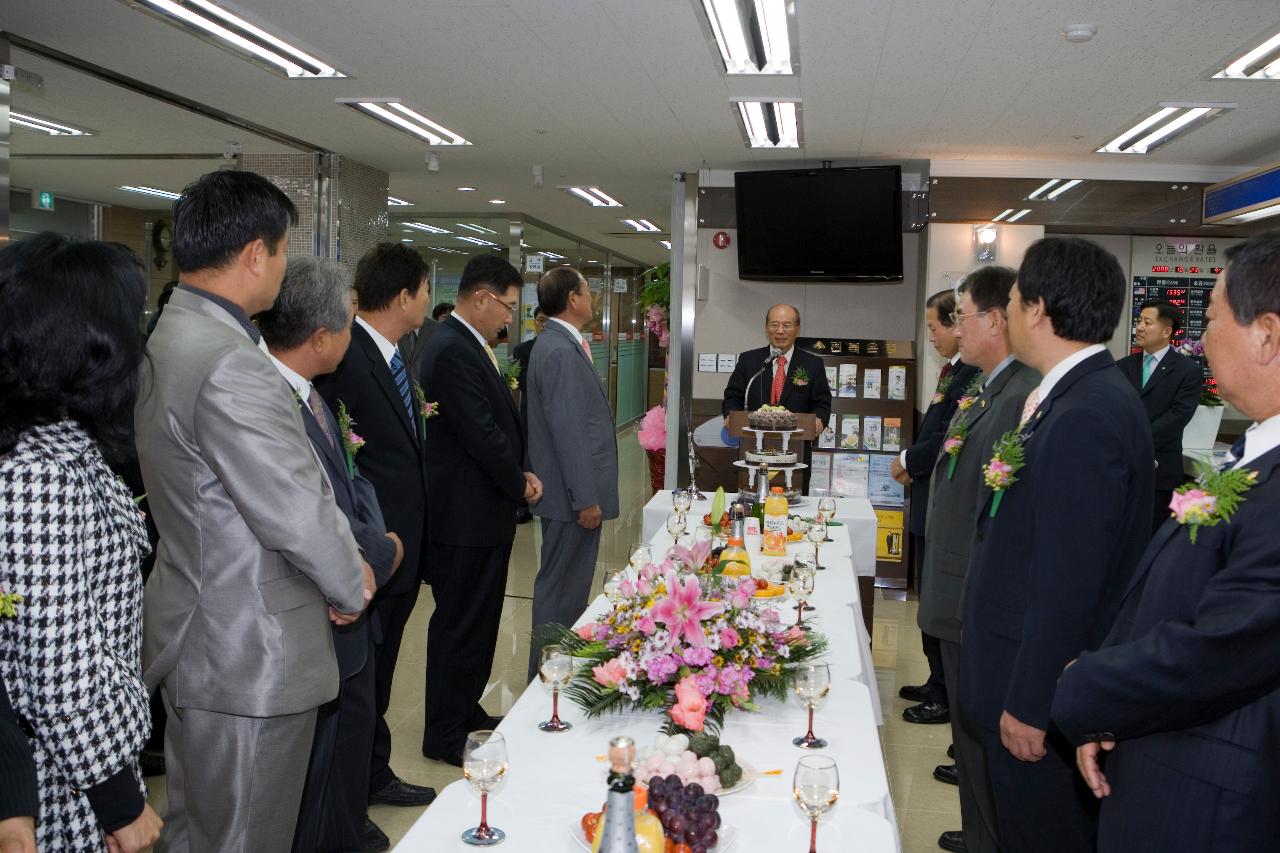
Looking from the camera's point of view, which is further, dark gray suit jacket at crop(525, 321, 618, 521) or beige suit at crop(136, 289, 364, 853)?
dark gray suit jacket at crop(525, 321, 618, 521)

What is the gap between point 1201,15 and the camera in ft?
14.6

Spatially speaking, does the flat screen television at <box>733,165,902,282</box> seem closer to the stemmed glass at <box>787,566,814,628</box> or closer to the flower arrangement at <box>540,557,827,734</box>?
the stemmed glass at <box>787,566,814,628</box>

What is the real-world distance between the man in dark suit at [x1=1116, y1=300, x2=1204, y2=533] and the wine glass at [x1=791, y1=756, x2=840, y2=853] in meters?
5.77

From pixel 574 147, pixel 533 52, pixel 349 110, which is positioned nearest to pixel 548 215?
pixel 574 147

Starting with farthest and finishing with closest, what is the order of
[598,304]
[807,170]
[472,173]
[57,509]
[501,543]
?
[598,304]
[472,173]
[807,170]
[501,543]
[57,509]

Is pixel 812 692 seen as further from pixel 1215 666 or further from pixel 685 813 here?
pixel 1215 666

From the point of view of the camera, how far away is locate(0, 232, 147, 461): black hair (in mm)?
1668

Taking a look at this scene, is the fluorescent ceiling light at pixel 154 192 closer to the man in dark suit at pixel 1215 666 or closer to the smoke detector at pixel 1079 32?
the smoke detector at pixel 1079 32

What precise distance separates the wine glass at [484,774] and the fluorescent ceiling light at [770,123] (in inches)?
210

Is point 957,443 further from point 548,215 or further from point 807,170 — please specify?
point 548,215

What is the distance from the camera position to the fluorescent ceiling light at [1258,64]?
191 inches

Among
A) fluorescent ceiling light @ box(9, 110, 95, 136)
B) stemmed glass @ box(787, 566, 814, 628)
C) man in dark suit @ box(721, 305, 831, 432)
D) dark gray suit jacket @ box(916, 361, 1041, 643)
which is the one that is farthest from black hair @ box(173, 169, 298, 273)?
fluorescent ceiling light @ box(9, 110, 95, 136)

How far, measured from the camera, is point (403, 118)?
23.7 ft

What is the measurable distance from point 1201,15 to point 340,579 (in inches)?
169
